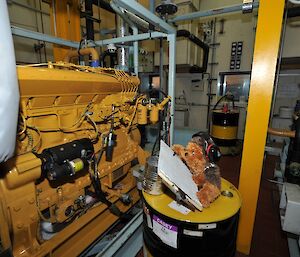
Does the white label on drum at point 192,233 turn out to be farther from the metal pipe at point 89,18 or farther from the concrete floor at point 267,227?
the metal pipe at point 89,18

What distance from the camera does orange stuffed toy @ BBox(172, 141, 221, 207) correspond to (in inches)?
38.9

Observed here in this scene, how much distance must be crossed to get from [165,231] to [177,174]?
292mm

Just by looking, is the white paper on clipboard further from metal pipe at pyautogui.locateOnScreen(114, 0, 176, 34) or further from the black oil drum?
metal pipe at pyautogui.locateOnScreen(114, 0, 176, 34)

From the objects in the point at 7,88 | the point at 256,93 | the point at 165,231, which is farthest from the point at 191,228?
the point at 256,93

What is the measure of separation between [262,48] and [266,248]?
1.71m

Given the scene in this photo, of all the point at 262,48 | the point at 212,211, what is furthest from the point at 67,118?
the point at 262,48

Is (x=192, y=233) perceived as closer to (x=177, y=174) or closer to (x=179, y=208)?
(x=179, y=208)

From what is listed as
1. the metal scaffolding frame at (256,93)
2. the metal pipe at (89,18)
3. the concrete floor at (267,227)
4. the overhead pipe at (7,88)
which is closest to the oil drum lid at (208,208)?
the metal scaffolding frame at (256,93)

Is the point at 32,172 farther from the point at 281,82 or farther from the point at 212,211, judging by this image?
the point at 281,82

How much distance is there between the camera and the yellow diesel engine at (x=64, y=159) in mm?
992

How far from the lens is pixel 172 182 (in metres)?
0.83

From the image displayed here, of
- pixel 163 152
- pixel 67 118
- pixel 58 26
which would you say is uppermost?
pixel 58 26

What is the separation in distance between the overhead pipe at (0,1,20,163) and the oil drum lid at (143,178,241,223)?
0.71 metres

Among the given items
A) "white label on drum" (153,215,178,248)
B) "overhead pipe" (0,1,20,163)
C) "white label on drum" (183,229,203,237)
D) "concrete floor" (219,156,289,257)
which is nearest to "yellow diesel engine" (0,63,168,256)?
"overhead pipe" (0,1,20,163)
